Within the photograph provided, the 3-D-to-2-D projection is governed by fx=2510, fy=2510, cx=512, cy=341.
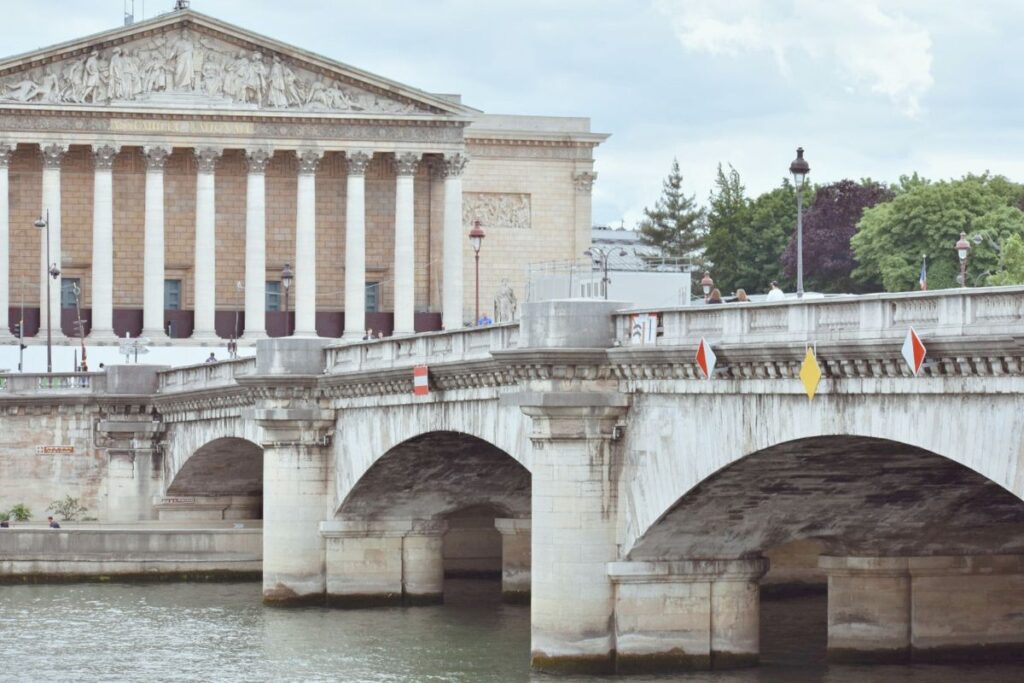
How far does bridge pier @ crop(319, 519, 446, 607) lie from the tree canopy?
233ft

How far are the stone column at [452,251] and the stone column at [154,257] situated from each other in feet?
46.2

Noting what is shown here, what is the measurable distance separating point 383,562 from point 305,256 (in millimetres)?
63143

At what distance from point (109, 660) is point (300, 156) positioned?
234ft

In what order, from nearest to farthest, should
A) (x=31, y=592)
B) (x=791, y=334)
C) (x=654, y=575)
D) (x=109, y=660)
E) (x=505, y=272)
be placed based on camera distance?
(x=791, y=334)
(x=654, y=575)
(x=109, y=660)
(x=31, y=592)
(x=505, y=272)

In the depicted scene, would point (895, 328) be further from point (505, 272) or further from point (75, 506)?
point (505, 272)

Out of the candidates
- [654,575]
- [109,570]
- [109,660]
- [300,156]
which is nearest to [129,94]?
[300,156]

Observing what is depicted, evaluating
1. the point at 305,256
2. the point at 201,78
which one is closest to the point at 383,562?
the point at 201,78

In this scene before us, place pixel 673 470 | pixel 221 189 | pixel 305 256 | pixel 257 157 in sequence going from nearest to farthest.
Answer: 1. pixel 673 470
2. pixel 257 157
3. pixel 305 256
4. pixel 221 189

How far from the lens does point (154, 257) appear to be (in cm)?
12331

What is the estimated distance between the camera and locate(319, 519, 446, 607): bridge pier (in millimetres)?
63000

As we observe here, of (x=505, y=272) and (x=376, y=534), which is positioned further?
(x=505, y=272)

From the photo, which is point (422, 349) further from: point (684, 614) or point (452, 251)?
point (452, 251)

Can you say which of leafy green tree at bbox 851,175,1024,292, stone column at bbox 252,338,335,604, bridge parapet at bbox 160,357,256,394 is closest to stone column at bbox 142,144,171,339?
leafy green tree at bbox 851,175,1024,292

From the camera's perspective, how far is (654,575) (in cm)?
4562
